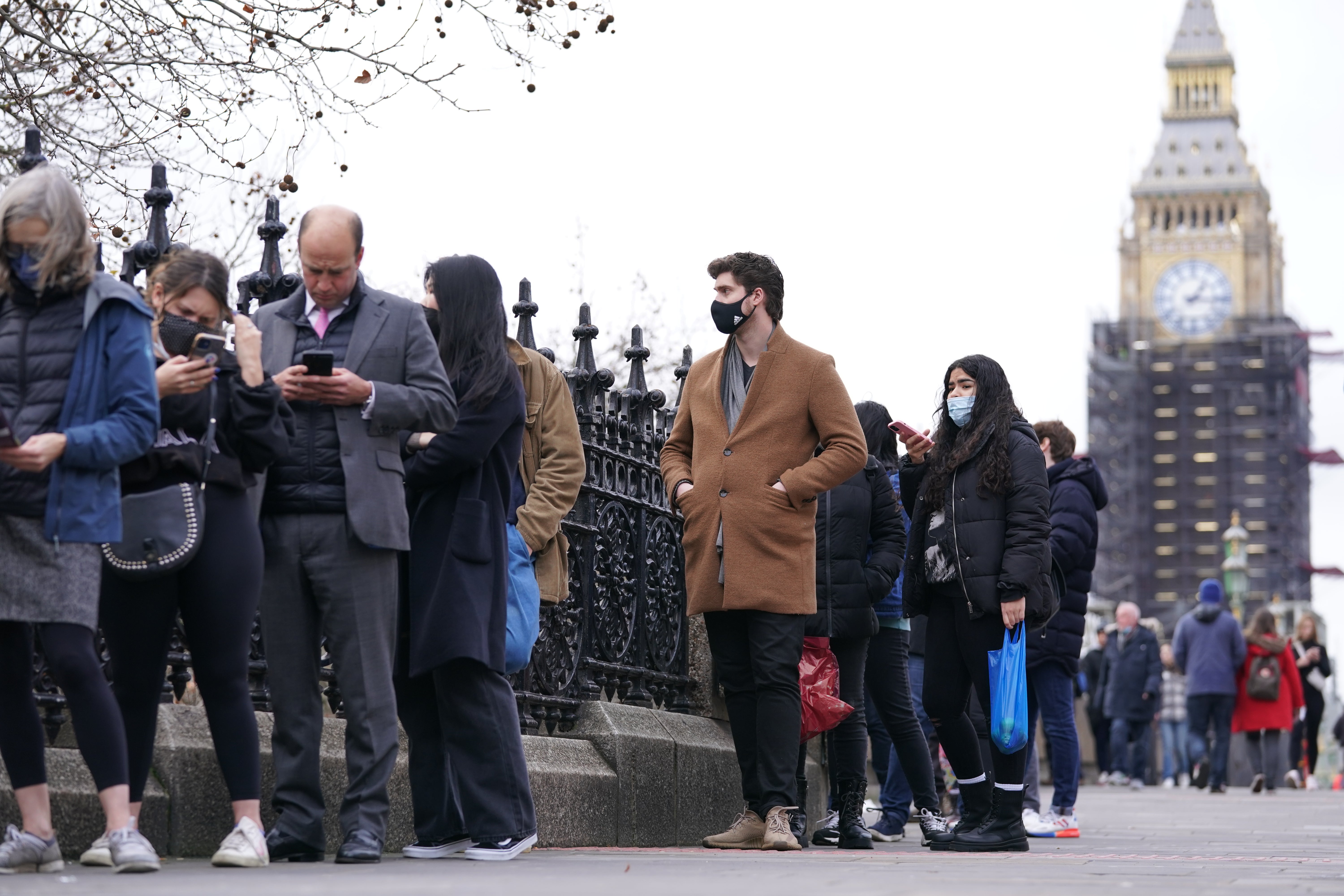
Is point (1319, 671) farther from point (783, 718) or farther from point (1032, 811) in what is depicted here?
point (783, 718)

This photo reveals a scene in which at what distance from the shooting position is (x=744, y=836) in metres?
7.01

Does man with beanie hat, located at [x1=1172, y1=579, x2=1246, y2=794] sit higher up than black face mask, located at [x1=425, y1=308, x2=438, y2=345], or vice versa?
black face mask, located at [x1=425, y1=308, x2=438, y2=345]

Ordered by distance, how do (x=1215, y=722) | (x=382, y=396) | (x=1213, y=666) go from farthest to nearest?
(x=1215, y=722)
(x=1213, y=666)
(x=382, y=396)

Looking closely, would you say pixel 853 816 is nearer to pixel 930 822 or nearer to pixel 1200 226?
pixel 930 822

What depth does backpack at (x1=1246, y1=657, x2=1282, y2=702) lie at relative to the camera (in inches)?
677

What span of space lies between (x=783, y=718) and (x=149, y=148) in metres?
6.31

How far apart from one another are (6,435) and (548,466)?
2.26 meters

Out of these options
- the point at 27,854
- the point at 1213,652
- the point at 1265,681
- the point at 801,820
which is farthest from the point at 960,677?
the point at 1265,681

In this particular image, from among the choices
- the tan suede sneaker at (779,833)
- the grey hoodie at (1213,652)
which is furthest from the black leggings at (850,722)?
the grey hoodie at (1213,652)

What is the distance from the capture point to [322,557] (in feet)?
18.5

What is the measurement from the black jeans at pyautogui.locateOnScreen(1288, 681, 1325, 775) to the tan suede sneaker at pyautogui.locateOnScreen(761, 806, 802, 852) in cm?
1282

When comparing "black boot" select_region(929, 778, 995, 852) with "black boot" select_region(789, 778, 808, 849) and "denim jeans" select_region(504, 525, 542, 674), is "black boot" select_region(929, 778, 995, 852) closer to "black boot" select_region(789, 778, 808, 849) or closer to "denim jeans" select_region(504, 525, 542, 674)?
"black boot" select_region(789, 778, 808, 849)

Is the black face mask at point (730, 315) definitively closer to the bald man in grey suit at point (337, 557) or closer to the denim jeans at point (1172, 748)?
the bald man in grey suit at point (337, 557)

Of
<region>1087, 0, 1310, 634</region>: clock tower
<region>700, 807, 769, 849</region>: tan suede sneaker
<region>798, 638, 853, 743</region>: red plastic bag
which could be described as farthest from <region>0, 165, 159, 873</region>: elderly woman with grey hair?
<region>1087, 0, 1310, 634</region>: clock tower
